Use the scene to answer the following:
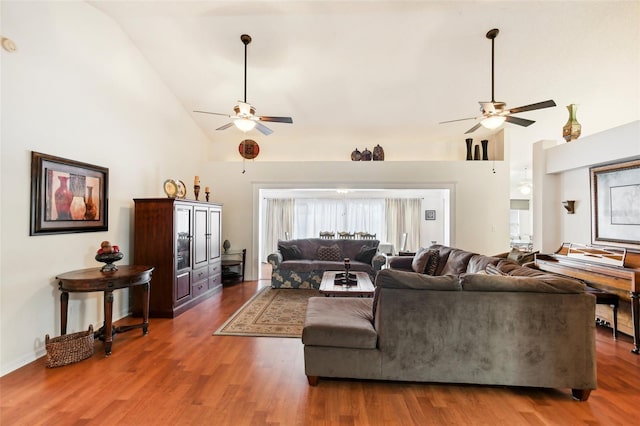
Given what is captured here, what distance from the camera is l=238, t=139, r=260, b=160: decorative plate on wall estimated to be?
21.0 ft

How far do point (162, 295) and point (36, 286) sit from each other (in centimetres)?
137

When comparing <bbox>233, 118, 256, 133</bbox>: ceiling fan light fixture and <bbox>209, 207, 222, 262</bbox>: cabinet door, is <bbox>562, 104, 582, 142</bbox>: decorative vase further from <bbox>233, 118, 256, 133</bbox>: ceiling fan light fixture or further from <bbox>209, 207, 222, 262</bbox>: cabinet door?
<bbox>209, 207, 222, 262</bbox>: cabinet door

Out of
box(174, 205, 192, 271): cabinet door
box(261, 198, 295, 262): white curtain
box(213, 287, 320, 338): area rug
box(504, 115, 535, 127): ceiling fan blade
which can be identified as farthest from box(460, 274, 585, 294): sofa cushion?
box(261, 198, 295, 262): white curtain

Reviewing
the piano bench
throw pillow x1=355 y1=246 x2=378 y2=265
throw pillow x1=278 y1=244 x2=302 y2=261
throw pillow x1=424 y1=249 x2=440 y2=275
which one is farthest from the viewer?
throw pillow x1=278 y1=244 x2=302 y2=261

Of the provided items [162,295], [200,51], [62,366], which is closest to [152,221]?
[162,295]

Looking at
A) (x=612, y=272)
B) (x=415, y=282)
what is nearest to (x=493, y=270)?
(x=415, y=282)

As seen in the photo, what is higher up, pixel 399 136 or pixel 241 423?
pixel 399 136

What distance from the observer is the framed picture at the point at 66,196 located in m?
2.74

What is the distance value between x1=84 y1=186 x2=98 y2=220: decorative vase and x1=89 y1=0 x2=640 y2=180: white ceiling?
214 centimetres

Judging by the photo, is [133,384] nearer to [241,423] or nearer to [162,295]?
[241,423]

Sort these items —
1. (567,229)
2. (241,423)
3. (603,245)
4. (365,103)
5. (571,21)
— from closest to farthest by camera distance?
1. (241,423)
2. (571,21)
3. (603,245)
4. (567,229)
5. (365,103)

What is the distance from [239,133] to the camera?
6.36m

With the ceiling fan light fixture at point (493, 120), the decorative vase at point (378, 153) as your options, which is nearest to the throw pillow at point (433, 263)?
the ceiling fan light fixture at point (493, 120)

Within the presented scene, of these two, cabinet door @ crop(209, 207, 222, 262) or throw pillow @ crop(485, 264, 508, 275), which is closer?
throw pillow @ crop(485, 264, 508, 275)
